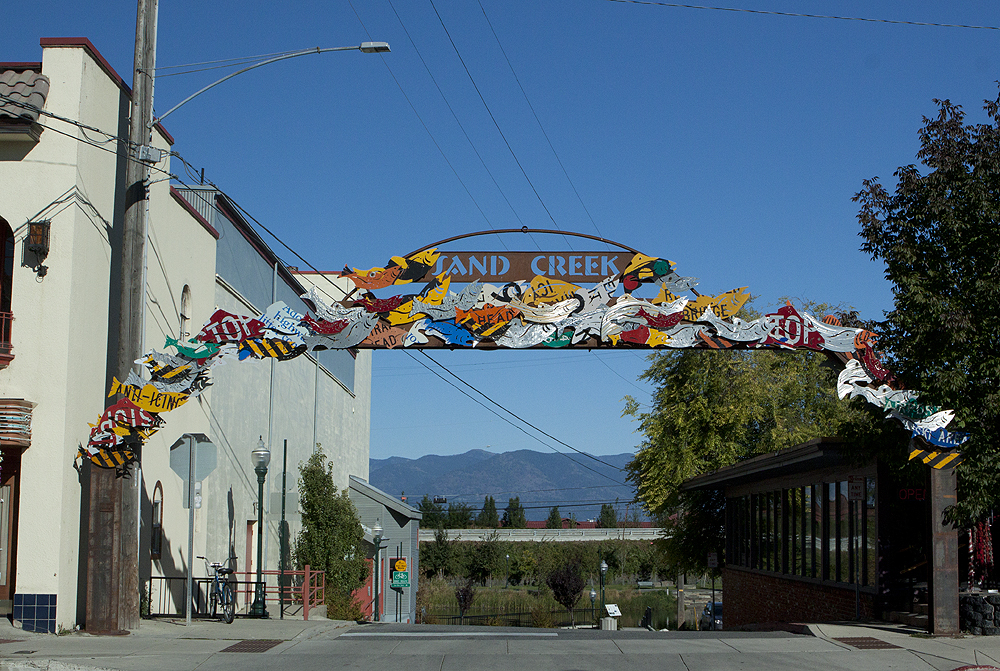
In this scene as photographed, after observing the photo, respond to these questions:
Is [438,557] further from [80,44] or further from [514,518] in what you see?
[80,44]

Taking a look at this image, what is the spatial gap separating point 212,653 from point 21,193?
717cm

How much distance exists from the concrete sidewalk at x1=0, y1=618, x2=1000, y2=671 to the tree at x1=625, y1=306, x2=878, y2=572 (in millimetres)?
20405

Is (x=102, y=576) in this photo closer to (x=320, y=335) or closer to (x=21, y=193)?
(x=320, y=335)

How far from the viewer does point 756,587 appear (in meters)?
27.2

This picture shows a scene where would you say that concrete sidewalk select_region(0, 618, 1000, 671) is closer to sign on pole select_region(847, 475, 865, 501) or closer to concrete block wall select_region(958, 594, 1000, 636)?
concrete block wall select_region(958, 594, 1000, 636)

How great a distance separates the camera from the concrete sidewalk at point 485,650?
36.4ft

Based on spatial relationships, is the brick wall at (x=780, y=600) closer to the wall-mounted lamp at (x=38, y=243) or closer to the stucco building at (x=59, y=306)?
the stucco building at (x=59, y=306)

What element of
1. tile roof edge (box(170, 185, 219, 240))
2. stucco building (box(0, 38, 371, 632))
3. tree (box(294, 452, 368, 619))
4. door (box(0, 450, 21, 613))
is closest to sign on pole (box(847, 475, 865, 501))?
stucco building (box(0, 38, 371, 632))

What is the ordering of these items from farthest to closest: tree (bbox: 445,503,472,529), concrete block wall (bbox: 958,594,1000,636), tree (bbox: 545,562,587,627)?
tree (bbox: 445,503,472,529), tree (bbox: 545,562,587,627), concrete block wall (bbox: 958,594,1000,636)

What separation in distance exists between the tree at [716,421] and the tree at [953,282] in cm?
2030

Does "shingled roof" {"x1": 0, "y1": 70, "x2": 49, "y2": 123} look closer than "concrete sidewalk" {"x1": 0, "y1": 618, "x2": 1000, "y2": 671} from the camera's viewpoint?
No

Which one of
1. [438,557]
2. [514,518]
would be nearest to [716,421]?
[438,557]

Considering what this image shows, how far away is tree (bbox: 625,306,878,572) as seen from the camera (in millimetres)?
35062

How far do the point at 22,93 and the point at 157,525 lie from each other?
8107 millimetres
